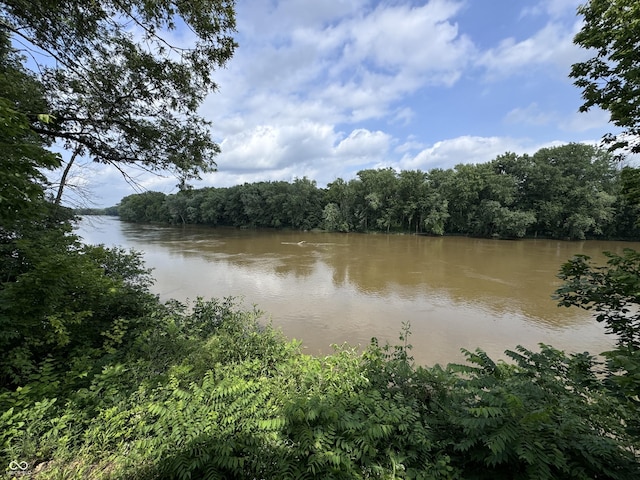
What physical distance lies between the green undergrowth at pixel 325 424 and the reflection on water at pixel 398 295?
12.4ft

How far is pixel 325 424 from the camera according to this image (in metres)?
2.20

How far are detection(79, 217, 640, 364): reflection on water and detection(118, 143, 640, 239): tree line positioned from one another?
11034 millimetres

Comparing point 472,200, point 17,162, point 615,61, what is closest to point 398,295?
point 615,61

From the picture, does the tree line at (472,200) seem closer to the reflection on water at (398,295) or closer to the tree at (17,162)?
the reflection on water at (398,295)

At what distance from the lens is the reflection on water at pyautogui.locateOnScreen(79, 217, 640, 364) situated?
728 centimetres

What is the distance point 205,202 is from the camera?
5012cm

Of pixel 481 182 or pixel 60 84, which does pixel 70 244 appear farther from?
pixel 481 182

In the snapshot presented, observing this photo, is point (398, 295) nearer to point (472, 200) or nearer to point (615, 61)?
point (615, 61)

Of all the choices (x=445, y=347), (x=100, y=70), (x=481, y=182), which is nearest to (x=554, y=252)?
(x=481, y=182)

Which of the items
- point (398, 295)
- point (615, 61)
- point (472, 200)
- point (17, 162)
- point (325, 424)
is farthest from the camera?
point (472, 200)

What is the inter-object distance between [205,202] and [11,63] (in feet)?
160

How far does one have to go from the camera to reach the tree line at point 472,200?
28469mm

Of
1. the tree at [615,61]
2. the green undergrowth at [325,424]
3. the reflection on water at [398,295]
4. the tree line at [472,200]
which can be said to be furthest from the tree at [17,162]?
the tree line at [472,200]

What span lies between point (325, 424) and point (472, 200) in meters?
36.6
